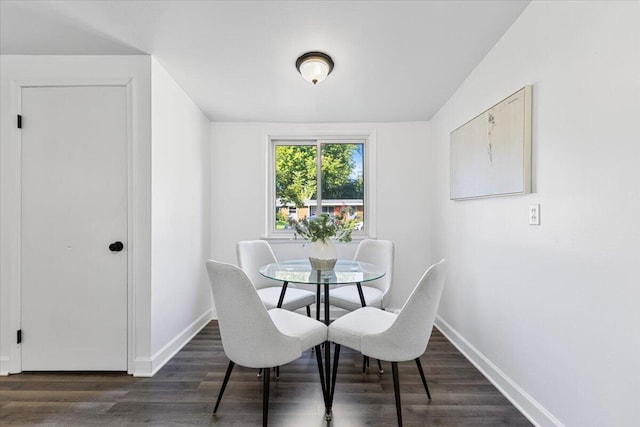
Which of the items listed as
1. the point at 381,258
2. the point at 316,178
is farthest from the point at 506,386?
the point at 316,178

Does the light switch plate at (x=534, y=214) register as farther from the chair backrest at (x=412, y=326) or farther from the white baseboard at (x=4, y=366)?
the white baseboard at (x=4, y=366)

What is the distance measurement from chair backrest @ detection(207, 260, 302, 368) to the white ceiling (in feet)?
4.44

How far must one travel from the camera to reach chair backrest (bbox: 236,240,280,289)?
Answer: 260cm

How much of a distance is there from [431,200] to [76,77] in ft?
10.5

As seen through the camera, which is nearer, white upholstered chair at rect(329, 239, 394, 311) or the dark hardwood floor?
the dark hardwood floor

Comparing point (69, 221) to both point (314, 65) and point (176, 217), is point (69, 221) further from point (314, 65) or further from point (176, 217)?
point (314, 65)

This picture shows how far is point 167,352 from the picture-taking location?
7.47 feet


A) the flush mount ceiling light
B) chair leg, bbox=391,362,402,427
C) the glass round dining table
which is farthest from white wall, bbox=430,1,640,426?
the flush mount ceiling light

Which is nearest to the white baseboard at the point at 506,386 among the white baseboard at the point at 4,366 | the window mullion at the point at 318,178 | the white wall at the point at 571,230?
the white wall at the point at 571,230

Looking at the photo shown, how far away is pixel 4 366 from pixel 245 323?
6.46 feet

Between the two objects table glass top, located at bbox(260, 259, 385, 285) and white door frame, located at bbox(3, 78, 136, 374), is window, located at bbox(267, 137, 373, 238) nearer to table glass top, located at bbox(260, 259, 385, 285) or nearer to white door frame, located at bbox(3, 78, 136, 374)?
table glass top, located at bbox(260, 259, 385, 285)

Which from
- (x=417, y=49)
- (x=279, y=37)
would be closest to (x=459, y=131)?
(x=417, y=49)

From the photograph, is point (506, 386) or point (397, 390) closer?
point (397, 390)

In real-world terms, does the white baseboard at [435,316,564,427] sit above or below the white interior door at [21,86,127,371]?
below
